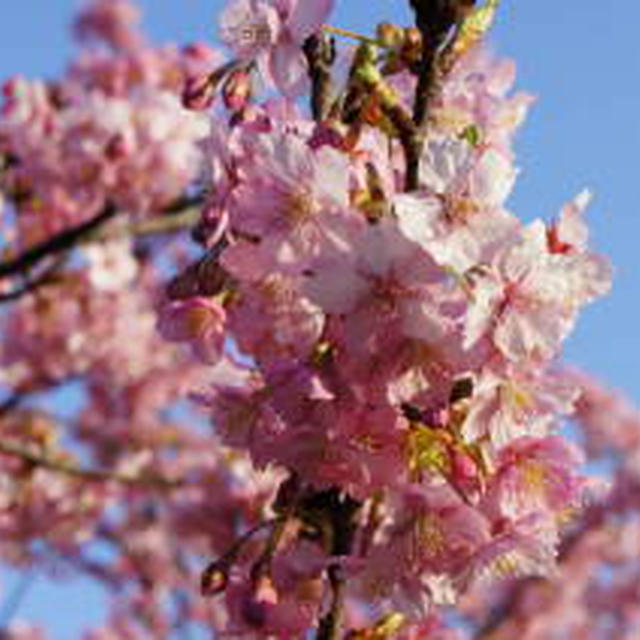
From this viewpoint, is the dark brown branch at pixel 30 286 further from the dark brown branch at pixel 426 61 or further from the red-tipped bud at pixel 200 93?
the dark brown branch at pixel 426 61

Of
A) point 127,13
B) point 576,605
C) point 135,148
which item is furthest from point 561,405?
point 127,13

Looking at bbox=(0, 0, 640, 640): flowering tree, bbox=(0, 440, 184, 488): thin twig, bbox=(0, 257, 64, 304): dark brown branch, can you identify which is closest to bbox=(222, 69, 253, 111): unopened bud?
bbox=(0, 0, 640, 640): flowering tree

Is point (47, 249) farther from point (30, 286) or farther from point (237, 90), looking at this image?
point (237, 90)

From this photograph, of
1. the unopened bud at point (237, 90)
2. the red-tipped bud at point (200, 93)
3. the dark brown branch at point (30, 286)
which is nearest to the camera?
the unopened bud at point (237, 90)

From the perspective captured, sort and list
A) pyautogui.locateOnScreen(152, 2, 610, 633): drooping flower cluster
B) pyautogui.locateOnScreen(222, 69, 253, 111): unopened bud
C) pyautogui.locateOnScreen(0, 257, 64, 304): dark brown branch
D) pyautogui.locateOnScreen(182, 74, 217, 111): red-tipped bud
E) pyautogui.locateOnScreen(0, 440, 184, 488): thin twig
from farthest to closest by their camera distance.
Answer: pyautogui.locateOnScreen(0, 440, 184, 488): thin twig → pyautogui.locateOnScreen(0, 257, 64, 304): dark brown branch → pyautogui.locateOnScreen(182, 74, 217, 111): red-tipped bud → pyautogui.locateOnScreen(222, 69, 253, 111): unopened bud → pyautogui.locateOnScreen(152, 2, 610, 633): drooping flower cluster

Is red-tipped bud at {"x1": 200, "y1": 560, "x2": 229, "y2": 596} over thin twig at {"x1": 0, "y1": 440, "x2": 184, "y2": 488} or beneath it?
beneath

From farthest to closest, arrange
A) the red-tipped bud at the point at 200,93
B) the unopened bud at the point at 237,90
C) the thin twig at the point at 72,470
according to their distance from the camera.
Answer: the thin twig at the point at 72,470 → the red-tipped bud at the point at 200,93 → the unopened bud at the point at 237,90

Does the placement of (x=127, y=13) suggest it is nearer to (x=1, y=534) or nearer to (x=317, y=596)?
(x=1, y=534)

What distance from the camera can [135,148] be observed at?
248 inches

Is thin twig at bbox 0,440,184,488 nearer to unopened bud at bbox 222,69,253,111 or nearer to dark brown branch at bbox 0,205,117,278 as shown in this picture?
dark brown branch at bbox 0,205,117,278

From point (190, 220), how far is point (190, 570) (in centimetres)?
562

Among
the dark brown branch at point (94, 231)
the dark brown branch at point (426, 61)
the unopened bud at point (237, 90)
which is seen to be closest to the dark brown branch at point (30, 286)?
the dark brown branch at point (94, 231)

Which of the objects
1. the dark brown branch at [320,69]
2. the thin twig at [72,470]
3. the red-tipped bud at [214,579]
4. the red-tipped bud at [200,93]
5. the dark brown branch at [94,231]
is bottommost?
the red-tipped bud at [214,579]

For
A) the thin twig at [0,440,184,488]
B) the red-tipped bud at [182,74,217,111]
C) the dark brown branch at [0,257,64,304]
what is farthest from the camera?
the thin twig at [0,440,184,488]
